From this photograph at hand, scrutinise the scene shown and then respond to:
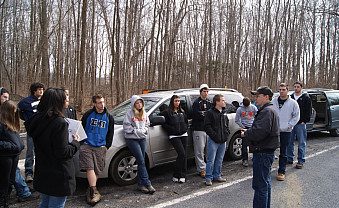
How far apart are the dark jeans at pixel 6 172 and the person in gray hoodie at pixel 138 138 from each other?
1788 mm

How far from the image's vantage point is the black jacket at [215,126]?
4.70 metres

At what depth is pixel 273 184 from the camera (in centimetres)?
485

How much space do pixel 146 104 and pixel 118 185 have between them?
1813 millimetres

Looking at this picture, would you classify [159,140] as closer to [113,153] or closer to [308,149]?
[113,153]

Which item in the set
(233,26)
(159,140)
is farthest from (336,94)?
(233,26)

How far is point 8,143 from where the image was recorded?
333 centimetres

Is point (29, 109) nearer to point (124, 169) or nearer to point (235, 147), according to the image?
point (124, 169)

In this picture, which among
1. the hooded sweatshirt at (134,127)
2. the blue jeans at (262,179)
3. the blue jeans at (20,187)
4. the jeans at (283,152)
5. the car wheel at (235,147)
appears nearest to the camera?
the blue jeans at (262,179)

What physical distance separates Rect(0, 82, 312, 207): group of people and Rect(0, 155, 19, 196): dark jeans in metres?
0.01

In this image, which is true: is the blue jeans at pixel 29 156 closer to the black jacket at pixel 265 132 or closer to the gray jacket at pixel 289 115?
the black jacket at pixel 265 132

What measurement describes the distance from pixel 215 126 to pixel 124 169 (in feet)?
6.62

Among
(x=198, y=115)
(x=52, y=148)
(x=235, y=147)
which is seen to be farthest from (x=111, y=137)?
(x=235, y=147)

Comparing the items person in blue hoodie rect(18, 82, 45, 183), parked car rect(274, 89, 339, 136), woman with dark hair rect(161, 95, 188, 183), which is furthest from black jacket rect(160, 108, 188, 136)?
parked car rect(274, 89, 339, 136)

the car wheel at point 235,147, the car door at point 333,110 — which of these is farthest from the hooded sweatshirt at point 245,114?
the car door at point 333,110
